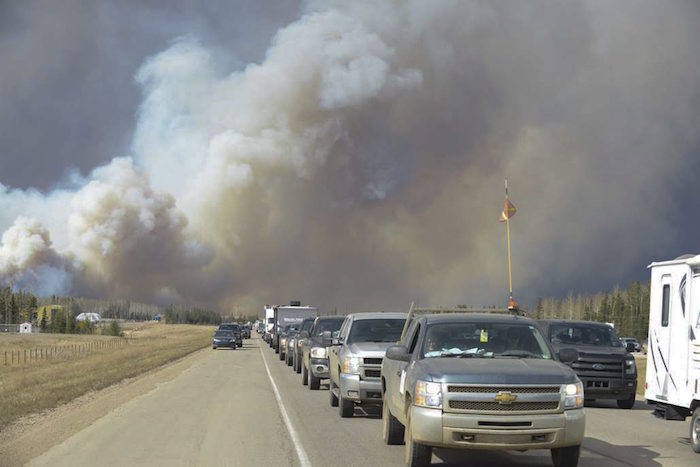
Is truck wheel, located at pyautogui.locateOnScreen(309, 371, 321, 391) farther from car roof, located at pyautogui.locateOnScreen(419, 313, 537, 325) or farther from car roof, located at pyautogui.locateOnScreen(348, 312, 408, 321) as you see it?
car roof, located at pyautogui.locateOnScreen(419, 313, 537, 325)

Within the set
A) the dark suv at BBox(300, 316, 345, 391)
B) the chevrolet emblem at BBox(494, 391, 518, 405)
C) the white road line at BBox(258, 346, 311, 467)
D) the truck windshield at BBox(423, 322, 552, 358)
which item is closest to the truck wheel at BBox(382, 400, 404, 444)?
the white road line at BBox(258, 346, 311, 467)

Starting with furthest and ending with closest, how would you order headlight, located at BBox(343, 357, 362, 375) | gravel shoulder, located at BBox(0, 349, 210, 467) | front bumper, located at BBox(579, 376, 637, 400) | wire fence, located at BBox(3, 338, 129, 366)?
wire fence, located at BBox(3, 338, 129, 366) → front bumper, located at BBox(579, 376, 637, 400) → headlight, located at BBox(343, 357, 362, 375) → gravel shoulder, located at BBox(0, 349, 210, 467)

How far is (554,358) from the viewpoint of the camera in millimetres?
10359

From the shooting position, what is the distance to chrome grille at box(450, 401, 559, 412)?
358 inches

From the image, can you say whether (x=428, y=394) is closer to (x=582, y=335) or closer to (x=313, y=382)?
(x=582, y=335)

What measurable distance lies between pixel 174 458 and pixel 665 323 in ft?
28.6

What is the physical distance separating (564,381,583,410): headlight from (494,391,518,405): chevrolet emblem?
639 millimetres

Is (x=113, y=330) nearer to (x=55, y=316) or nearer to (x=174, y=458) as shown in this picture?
(x=55, y=316)

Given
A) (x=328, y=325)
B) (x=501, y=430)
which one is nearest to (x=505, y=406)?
(x=501, y=430)

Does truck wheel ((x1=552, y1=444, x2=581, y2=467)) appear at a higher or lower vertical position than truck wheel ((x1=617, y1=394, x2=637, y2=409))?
higher

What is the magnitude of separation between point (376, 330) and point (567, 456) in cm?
810

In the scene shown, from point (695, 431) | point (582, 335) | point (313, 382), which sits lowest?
point (313, 382)

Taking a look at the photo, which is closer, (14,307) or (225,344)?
(225,344)

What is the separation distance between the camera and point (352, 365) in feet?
52.1
